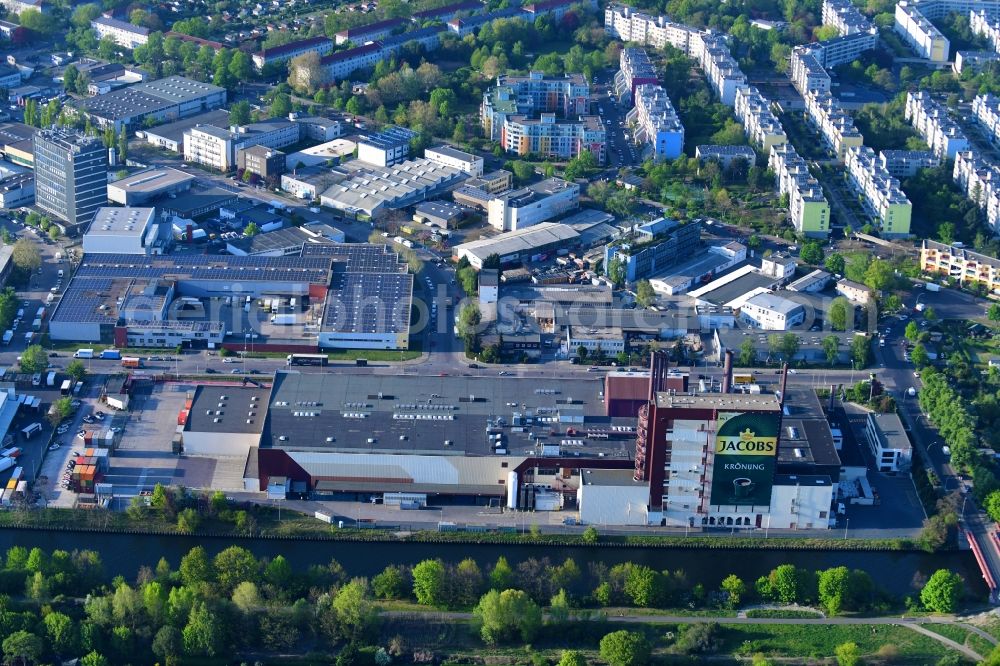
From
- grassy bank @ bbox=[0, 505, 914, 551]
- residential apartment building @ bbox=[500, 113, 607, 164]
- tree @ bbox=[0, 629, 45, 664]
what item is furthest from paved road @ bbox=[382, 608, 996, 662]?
residential apartment building @ bbox=[500, 113, 607, 164]

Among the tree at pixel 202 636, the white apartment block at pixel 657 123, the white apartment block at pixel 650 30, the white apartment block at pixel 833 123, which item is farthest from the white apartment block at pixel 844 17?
the tree at pixel 202 636

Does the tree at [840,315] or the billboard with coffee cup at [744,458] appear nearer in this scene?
the billboard with coffee cup at [744,458]

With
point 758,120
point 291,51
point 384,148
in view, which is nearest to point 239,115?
point 384,148

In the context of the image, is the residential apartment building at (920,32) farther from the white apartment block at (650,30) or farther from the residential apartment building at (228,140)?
the residential apartment building at (228,140)

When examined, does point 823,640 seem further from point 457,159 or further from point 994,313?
point 457,159

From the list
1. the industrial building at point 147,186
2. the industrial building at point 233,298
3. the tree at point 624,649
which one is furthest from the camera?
the industrial building at point 147,186

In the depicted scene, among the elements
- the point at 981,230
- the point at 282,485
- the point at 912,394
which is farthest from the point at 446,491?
the point at 981,230
